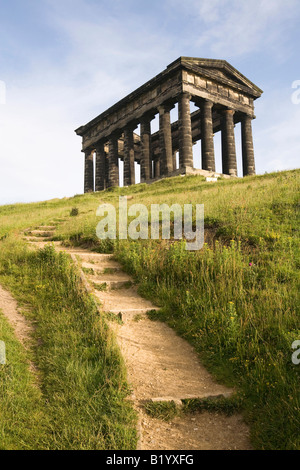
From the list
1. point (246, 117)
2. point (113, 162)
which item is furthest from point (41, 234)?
point (246, 117)

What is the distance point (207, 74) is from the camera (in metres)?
30.4

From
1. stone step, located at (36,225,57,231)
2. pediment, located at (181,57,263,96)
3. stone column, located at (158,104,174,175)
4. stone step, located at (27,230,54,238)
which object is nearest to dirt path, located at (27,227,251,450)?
stone step, located at (27,230,54,238)

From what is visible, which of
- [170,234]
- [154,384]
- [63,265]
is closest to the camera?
[154,384]

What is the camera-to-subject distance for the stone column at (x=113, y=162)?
37.6 m

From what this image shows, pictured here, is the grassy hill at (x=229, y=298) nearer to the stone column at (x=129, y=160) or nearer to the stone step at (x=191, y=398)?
the stone step at (x=191, y=398)

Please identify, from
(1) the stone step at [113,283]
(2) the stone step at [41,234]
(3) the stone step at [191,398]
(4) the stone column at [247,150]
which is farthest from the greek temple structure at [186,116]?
(3) the stone step at [191,398]

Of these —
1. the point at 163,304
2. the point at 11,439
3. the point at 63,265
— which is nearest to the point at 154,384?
the point at 11,439

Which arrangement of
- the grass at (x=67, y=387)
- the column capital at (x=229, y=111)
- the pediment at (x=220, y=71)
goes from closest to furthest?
the grass at (x=67, y=387) → the pediment at (x=220, y=71) → the column capital at (x=229, y=111)

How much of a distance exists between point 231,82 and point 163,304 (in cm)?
3151

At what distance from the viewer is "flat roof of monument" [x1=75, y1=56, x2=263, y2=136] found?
95.5 ft

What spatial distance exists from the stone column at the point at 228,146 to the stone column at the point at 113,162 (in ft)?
39.8

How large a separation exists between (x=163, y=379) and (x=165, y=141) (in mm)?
28032

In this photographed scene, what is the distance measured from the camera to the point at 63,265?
7664mm

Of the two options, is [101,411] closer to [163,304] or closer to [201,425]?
[201,425]
